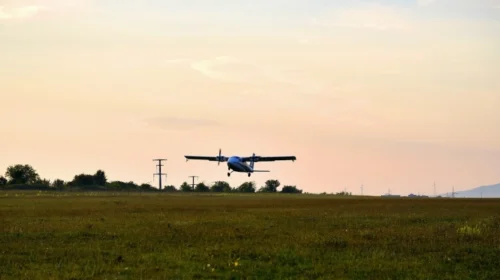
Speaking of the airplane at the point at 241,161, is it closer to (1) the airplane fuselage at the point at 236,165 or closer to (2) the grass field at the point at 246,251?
(1) the airplane fuselage at the point at 236,165

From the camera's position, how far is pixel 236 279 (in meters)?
18.0

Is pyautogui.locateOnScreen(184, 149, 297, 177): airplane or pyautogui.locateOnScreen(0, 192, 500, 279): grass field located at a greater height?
pyautogui.locateOnScreen(184, 149, 297, 177): airplane

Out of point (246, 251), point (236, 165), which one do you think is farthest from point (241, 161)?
point (246, 251)

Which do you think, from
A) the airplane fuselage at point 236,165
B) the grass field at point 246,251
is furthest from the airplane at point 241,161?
the grass field at point 246,251

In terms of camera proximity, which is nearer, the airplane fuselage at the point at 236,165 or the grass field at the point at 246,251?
the grass field at the point at 246,251

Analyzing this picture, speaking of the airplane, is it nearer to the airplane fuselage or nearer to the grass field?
the airplane fuselage

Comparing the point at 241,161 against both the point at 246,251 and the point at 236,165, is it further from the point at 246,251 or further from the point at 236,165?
the point at 246,251

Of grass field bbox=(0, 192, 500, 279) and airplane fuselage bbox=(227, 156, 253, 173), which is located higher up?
airplane fuselage bbox=(227, 156, 253, 173)

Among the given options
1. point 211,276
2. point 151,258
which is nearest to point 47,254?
point 151,258

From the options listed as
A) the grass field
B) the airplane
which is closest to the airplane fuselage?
the airplane

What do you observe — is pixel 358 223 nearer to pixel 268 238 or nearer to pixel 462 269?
pixel 268 238

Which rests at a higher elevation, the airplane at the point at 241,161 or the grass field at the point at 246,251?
the airplane at the point at 241,161

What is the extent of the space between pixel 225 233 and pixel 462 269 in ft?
42.0

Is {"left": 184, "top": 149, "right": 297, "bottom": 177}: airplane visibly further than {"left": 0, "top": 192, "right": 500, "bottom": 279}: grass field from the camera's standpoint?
Yes
